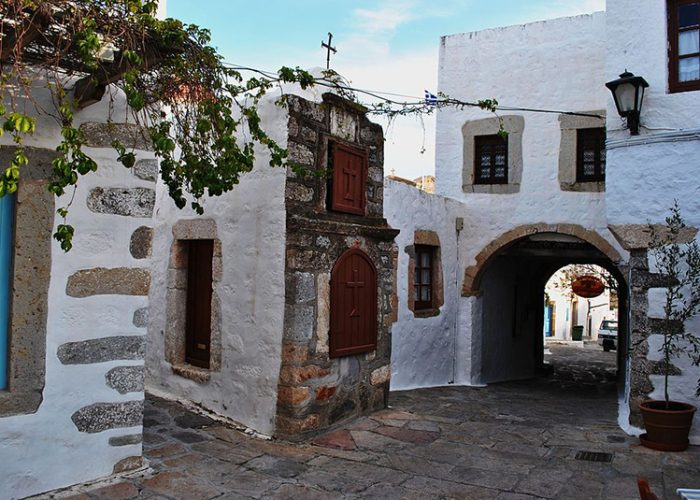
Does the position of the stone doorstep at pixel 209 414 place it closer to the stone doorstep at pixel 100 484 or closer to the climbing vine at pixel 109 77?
the stone doorstep at pixel 100 484

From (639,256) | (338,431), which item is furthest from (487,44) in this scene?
(338,431)

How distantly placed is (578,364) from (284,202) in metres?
11.9

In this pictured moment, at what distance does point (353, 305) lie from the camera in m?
5.22

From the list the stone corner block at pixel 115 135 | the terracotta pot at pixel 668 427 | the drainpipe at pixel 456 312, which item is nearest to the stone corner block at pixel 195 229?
the stone corner block at pixel 115 135

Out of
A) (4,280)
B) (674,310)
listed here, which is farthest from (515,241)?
(4,280)

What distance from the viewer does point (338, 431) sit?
195 inches

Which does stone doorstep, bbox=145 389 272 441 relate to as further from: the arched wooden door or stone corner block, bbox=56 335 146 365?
stone corner block, bbox=56 335 146 365

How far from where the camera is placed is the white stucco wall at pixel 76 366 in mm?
3260

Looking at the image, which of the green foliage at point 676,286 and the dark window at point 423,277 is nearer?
the green foliage at point 676,286

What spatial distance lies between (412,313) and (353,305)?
2.98m

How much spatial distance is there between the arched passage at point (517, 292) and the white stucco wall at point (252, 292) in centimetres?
491

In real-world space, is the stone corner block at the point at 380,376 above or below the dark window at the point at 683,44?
below

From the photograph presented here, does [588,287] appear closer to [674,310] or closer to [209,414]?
[674,310]

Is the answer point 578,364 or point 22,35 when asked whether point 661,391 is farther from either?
point 578,364
